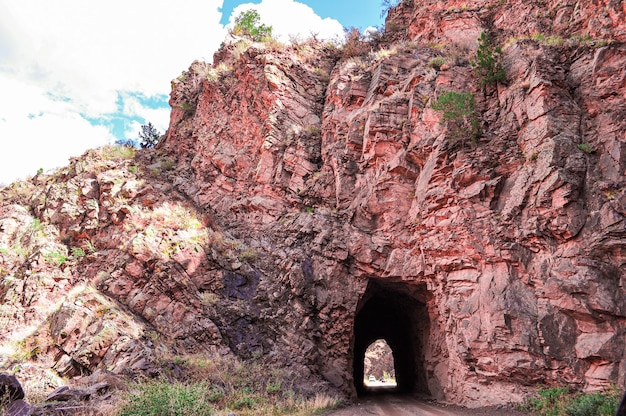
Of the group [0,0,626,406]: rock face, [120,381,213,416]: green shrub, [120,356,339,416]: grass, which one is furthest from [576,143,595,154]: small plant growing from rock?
[120,381,213,416]: green shrub

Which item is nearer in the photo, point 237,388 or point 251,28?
point 237,388

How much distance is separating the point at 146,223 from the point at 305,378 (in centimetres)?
979

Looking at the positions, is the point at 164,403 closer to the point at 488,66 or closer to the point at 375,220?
the point at 375,220

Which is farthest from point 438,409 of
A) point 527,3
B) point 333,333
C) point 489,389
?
point 527,3

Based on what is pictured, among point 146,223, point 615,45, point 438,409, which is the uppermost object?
point 615,45

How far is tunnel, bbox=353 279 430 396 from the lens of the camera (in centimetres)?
1789

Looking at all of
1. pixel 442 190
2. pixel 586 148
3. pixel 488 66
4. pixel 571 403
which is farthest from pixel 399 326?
pixel 488 66

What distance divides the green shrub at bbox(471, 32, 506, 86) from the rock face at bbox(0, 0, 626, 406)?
1.41ft

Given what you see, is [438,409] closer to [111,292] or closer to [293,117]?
[111,292]

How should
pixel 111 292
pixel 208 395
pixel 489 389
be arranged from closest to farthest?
1. pixel 208 395
2. pixel 489 389
3. pixel 111 292

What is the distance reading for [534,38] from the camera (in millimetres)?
15211

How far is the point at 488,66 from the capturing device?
14805 mm

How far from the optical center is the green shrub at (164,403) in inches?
293

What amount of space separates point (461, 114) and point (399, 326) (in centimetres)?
1437
